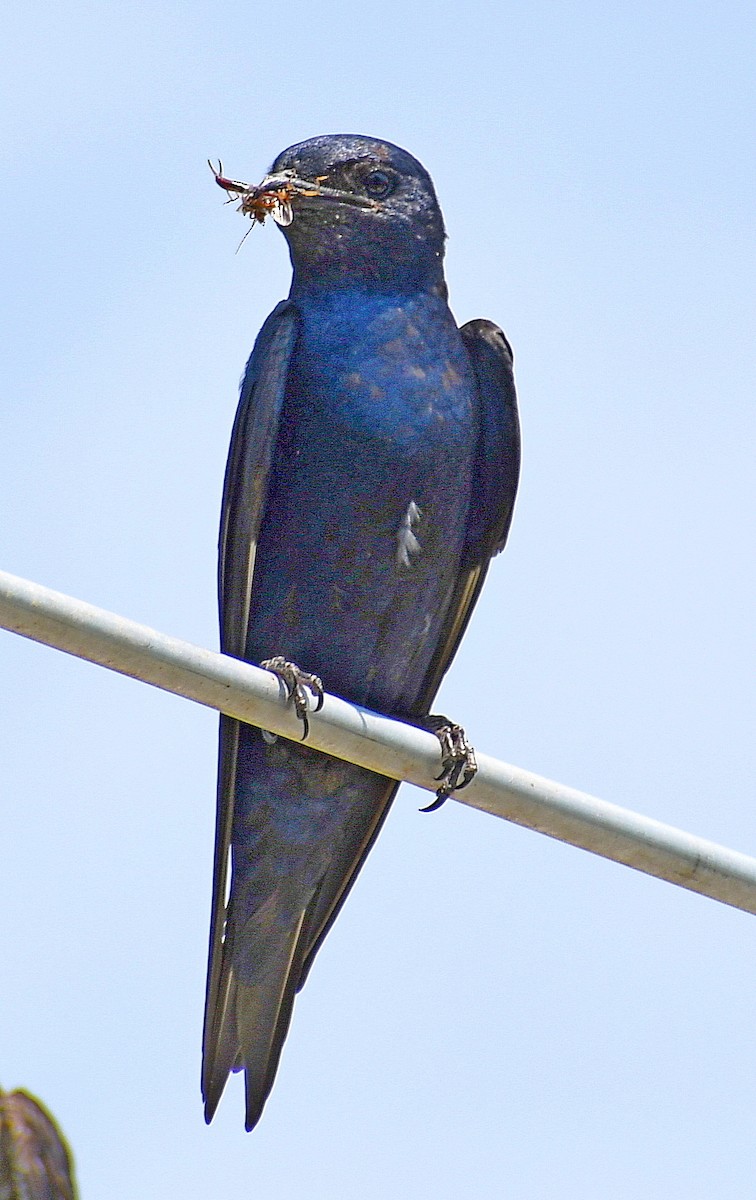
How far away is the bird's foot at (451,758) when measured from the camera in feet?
9.60

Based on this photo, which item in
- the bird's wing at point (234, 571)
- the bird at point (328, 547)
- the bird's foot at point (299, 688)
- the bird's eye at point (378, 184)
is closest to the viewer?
the bird's foot at point (299, 688)

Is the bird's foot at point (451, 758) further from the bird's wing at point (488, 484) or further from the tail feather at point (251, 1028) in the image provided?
the tail feather at point (251, 1028)

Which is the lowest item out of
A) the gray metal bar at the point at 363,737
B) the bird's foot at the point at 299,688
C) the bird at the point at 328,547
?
the gray metal bar at the point at 363,737

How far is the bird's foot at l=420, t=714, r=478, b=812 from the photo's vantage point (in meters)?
2.93

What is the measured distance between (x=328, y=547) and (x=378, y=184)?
5.00ft

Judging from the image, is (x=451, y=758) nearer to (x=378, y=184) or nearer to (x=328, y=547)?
(x=328, y=547)

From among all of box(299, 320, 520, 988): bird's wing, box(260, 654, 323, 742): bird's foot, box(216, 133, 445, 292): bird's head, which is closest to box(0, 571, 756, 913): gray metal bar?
box(260, 654, 323, 742): bird's foot

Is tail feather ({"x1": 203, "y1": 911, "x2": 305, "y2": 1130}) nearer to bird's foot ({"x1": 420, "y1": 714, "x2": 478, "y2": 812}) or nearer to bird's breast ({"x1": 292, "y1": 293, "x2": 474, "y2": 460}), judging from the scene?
bird's foot ({"x1": 420, "y1": 714, "x2": 478, "y2": 812})

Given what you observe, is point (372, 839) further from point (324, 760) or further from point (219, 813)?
point (219, 813)

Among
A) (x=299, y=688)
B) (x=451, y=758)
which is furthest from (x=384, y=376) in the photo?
(x=299, y=688)

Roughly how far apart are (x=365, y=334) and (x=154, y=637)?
2.95 m

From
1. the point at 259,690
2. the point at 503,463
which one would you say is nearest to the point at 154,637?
the point at 259,690

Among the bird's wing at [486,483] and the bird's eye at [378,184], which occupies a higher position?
the bird's eye at [378,184]

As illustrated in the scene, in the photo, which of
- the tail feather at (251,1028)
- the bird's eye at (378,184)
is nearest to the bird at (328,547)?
the tail feather at (251,1028)
